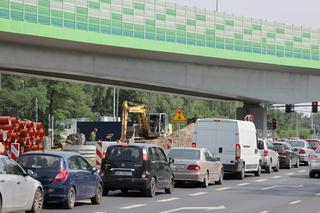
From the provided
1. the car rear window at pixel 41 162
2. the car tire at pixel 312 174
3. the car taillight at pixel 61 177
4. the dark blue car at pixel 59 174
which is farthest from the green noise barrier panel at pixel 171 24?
the car taillight at pixel 61 177

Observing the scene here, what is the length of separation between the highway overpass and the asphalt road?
1373 cm

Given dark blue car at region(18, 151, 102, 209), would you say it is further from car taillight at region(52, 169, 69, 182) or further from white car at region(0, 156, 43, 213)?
white car at region(0, 156, 43, 213)

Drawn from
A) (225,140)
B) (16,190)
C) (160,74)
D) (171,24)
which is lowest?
(16,190)

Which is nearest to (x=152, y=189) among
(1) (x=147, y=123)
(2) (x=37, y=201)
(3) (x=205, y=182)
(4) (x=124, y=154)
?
(4) (x=124, y=154)

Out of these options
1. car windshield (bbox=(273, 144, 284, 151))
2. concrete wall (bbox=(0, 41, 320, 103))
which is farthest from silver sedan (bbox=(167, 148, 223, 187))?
car windshield (bbox=(273, 144, 284, 151))

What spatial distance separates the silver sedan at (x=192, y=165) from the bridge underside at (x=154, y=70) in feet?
43.1

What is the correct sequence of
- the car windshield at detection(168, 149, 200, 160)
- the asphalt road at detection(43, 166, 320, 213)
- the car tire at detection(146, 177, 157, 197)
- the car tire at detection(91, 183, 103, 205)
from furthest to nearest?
the car windshield at detection(168, 149, 200, 160)
the car tire at detection(146, 177, 157, 197)
the car tire at detection(91, 183, 103, 205)
the asphalt road at detection(43, 166, 320, 213)

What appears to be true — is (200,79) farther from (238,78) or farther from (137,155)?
(137,155)

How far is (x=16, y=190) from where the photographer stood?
15945 mm

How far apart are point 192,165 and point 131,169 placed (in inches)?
191

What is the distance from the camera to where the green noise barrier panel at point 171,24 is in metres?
40.5

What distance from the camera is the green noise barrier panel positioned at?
40.5 metres

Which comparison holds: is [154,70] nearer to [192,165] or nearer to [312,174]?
[312,174]

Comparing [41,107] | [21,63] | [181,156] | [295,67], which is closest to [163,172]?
[181,156]
